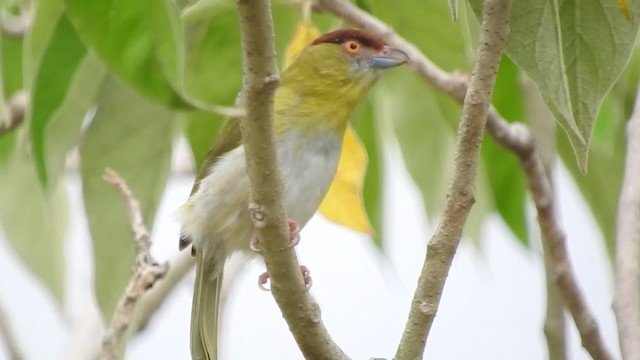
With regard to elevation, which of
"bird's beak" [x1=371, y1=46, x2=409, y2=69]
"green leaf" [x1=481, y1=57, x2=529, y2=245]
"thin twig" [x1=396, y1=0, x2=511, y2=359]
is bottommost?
"thin twig" [x1=396, y1=0, x2=511, y2=359]

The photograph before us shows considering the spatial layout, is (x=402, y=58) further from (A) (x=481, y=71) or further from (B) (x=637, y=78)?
(A) (x=481, y=71)

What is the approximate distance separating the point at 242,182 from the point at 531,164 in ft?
2.25

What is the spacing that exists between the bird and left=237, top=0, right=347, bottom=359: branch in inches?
29.9

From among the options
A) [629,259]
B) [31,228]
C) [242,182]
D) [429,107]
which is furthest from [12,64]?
[629,259]

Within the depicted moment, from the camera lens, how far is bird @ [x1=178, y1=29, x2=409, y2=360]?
247 cm

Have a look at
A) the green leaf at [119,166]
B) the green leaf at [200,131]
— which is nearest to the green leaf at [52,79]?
the green leaf at [119,166]

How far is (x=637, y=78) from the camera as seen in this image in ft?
8.06

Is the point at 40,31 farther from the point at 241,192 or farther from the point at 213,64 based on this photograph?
the point at 241,192

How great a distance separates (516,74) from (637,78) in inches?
13.2

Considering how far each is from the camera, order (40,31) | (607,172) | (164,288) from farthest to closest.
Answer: (164,288) → (607,172) → (40,31)

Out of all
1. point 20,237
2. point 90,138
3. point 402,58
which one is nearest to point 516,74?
point 402,58

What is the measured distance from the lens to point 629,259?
186 cm

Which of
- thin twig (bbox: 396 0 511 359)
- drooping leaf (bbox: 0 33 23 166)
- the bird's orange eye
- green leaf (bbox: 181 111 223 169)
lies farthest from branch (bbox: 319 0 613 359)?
drooping leaf (bbox: 0 33 23 166)

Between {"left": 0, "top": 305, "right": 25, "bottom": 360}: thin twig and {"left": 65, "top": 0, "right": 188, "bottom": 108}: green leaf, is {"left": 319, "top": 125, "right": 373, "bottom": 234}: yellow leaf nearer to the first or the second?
{"left": 65, "top": 0, "right": 188, "bottom": 108}: green leaf
